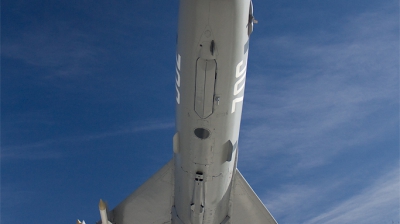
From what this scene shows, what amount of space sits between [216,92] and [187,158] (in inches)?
141

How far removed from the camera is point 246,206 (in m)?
19.6

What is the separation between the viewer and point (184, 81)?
1417 centimetres

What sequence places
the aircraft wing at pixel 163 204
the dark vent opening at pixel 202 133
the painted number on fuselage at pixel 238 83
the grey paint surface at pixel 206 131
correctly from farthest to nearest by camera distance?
1. the aircraft wing at pixel 163 204
2. the dark vent opening at pixel 202 133
3. the painted number on fuselage at pixel 238 83
4. the grey paint surface at pixel 206 131

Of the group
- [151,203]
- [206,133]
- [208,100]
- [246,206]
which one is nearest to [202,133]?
[206,133]

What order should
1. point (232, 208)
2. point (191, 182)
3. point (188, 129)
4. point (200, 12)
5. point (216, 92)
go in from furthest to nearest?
point (232, 208)
point (191, 182)
point (188, 129)
point (216, 92)
point (200, 12)

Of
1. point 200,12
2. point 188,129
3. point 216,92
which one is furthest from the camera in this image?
point 188,129

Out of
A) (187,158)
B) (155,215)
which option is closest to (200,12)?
(187,158)

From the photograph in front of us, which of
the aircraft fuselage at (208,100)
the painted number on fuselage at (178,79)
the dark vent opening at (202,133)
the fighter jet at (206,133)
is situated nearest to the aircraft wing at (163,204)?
the fighter jet at (206,133)

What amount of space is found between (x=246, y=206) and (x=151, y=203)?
198 inches

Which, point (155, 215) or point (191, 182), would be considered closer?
point (191, 182)

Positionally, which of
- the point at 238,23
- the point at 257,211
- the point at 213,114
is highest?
the point at 238,23

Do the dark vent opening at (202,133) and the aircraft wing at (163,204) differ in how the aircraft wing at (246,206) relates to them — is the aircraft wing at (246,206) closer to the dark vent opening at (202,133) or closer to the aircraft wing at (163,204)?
the aircraft wing at (163,204)

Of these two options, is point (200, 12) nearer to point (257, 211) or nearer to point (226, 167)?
point (226, 167)

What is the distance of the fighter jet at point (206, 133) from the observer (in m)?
12.9
